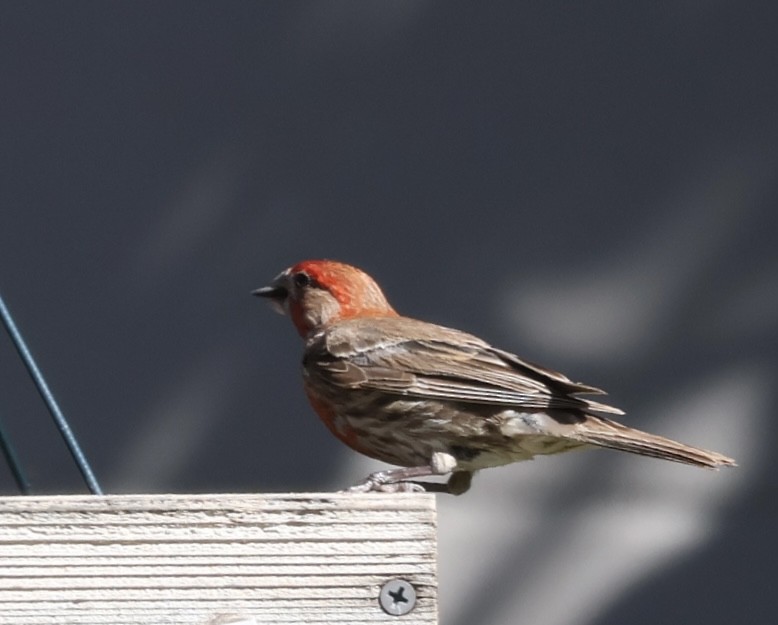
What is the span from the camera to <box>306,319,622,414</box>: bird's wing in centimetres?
417

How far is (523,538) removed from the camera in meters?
5.22

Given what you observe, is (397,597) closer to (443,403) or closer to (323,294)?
(443,403)

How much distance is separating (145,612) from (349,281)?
221cm

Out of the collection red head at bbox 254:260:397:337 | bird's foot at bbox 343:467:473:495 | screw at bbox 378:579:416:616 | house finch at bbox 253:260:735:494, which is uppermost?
red head at bbox 254:260:397:337

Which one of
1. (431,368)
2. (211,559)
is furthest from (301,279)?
(211,559)

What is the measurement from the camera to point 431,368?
14.2 ft

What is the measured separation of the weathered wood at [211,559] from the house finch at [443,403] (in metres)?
1.54

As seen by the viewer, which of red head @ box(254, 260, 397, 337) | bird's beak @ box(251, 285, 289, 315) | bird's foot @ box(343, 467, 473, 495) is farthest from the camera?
bird's beak @ box(251, 285, 289, 315)

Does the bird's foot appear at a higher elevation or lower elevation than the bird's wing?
lower

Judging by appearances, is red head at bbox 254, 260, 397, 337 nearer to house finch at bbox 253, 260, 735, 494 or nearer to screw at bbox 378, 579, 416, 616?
house finch at bbox 253, 260, 735, 494

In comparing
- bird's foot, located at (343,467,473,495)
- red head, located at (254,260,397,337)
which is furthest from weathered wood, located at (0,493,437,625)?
red head, located at (254,260,397,337)

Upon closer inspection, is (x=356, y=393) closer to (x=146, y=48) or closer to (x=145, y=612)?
(x=146, y=48)

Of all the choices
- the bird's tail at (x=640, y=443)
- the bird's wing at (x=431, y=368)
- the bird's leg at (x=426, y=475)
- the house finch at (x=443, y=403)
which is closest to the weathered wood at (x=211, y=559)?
the bird's leg at (x=426, y=475)

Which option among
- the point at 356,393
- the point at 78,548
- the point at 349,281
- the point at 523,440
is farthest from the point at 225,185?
the point at 78,548
